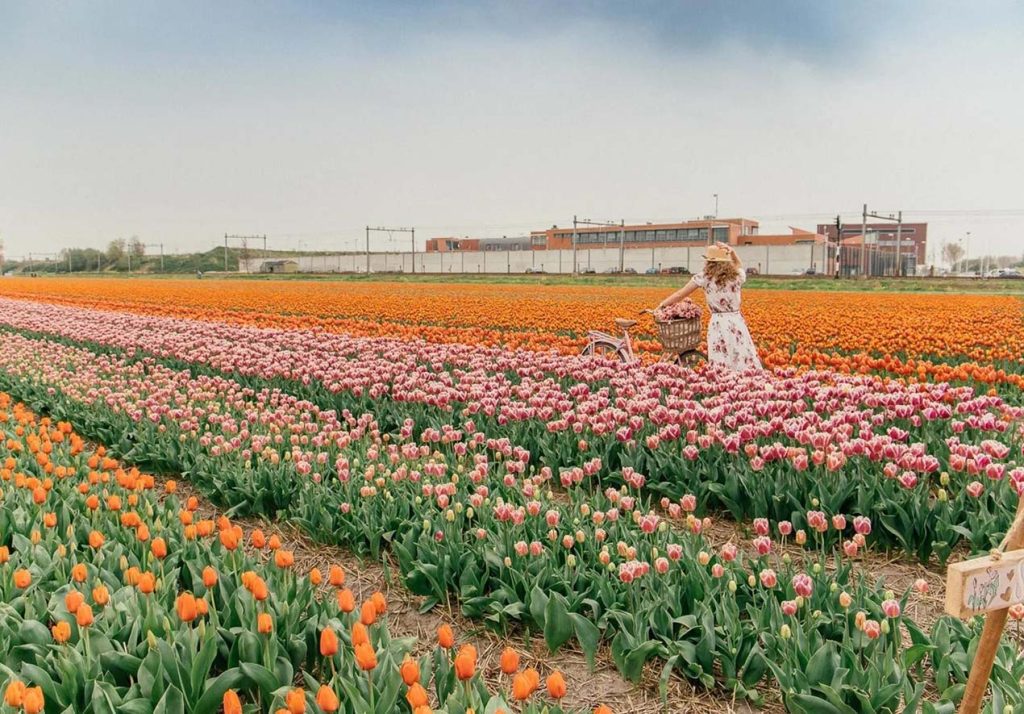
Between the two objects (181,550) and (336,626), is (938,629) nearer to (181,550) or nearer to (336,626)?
(336,626)

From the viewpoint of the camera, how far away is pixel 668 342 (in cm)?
983

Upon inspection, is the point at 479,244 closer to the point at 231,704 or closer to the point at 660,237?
the point at 660,237

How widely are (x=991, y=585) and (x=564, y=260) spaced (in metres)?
79.4

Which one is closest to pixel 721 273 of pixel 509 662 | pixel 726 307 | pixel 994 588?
pixel 726 307

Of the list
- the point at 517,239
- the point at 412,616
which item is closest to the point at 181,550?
the point at 412,616

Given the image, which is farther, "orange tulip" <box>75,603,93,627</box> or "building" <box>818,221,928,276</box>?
"building" <box>818,221,928,276</box>

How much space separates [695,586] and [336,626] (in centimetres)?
161

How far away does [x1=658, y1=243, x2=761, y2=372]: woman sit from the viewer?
9.51 metres

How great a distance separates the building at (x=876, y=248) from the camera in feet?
267

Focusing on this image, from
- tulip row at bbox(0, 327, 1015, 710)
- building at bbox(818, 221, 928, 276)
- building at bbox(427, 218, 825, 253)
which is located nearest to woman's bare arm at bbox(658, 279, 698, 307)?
tulip row at bbox(0, 327, 1015, 710)

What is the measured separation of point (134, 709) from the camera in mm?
2705

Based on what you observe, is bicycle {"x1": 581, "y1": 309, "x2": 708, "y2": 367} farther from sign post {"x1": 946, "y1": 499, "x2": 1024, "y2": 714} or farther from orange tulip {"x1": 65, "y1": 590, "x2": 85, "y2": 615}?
sign post {"x1": 946, "y1": 499, "x2": 1024, "y2": 714}

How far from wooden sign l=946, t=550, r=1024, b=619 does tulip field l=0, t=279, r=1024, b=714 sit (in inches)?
44.0

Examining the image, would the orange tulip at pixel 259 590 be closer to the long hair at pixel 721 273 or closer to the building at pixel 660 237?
the long hair at pixel 721 273
